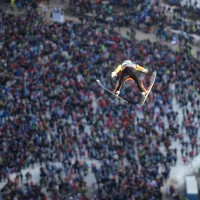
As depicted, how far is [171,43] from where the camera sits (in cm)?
6531

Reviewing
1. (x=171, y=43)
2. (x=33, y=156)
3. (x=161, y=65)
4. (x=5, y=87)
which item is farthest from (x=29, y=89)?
(x=171, y=43)

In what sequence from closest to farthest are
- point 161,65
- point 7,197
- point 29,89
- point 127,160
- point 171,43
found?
point 7,197 < point 127,160 < point 29,89 < point 161,65 < point 171,43

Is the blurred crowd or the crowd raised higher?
the blurred crowd

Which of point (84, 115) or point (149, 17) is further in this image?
point (149, 17)

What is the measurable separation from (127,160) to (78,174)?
3.26 m

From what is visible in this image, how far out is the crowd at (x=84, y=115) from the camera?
4892cm

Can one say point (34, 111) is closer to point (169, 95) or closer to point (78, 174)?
point (78, 174)

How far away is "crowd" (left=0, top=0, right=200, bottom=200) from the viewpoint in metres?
48.9

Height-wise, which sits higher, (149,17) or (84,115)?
(149,17)

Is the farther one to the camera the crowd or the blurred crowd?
the blurred crowd

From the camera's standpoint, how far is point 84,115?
177 feet

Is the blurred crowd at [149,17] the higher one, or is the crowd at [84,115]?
the blurred crowd at [149,17]

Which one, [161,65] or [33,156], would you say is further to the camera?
[161,65]

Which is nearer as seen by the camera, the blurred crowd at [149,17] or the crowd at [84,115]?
the crowd at [84,115]
